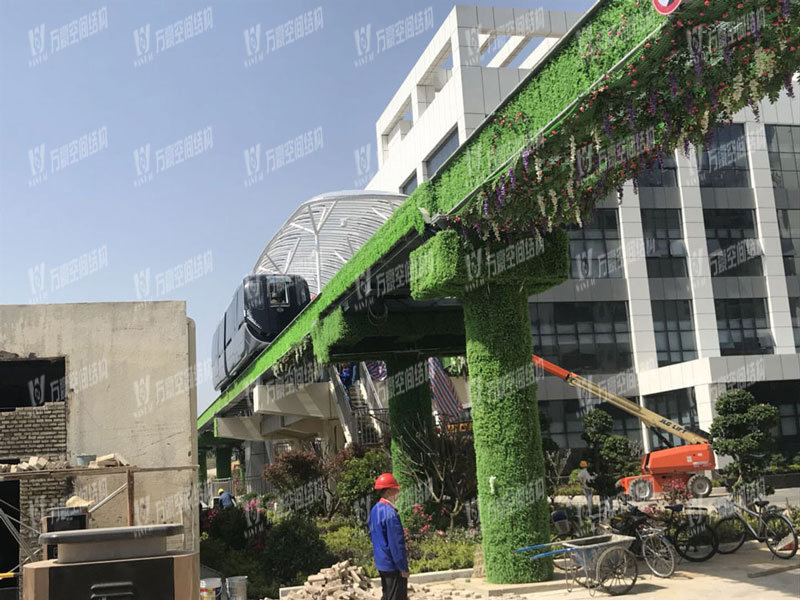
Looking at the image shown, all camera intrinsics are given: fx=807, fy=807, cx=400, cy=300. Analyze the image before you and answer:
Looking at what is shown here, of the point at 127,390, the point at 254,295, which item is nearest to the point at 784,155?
the point at 254,295

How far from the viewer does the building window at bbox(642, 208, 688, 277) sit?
38.9 metres

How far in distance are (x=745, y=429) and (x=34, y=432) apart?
633 inches

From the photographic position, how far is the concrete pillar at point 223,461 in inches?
2613

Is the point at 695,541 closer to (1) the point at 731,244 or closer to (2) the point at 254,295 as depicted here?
(2) the point at 254,295

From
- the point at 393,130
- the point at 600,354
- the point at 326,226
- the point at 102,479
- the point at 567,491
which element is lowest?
the point at 567,491

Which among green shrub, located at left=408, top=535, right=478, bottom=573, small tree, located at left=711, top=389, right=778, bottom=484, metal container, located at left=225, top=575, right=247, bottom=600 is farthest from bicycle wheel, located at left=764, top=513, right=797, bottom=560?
metal container, located at left=225, top=575, right=247, bottom=600

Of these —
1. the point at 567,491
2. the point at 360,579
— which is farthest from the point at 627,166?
the point at 567,491

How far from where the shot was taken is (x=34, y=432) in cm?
1367

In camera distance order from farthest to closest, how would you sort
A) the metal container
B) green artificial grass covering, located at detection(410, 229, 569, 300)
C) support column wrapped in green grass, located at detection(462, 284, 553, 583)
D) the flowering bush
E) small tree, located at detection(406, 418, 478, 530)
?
small tree, located at detection(406, 418, 478, 530), the flowering bush, green artificial grass covering, located at detection(410, 229, 569, 300), support column wrapped in green grass, located at detection(462, 284, 553, 583), the metal container

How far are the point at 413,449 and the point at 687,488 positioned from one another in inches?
365

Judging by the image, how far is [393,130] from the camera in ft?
164

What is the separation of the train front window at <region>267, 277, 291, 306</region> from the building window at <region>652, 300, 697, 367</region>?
18.0 meters

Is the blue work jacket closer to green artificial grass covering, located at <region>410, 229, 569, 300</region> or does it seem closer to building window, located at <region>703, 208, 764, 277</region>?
green artificial grass covering, located at <region>410, 229, 569, 300</region>

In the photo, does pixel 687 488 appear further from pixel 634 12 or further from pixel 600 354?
pixel 634 12
